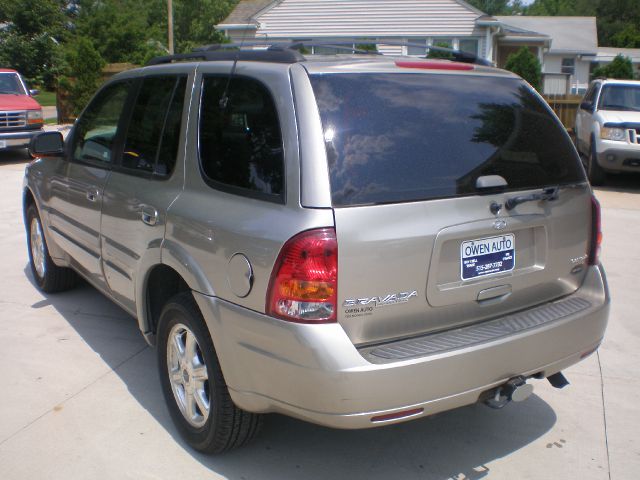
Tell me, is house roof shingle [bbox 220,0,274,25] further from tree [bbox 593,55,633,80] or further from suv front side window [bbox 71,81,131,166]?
suv front side window [bbox 71,81,131,166]

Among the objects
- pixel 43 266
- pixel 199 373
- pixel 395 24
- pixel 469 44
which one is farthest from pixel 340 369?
pixel 395 24

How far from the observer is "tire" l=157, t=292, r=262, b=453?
3350 millimetres

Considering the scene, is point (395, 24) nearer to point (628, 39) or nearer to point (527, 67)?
point (527, 67)

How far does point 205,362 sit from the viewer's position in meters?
3.38

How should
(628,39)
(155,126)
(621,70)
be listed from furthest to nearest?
(628,39) < (621,70) < (155,126)

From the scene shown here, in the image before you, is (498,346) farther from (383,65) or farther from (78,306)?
(78,306)

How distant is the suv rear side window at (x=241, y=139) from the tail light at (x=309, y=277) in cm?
27

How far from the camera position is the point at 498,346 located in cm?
312

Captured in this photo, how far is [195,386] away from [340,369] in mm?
1062

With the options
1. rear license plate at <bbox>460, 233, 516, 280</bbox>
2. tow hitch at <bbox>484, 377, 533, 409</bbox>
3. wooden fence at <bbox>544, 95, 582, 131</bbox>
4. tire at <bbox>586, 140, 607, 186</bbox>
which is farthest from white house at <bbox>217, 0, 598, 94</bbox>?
tow hitch at <bbox>484, 377, 533, 409</bbox>

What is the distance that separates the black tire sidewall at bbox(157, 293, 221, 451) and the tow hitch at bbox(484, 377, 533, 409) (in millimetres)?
1244

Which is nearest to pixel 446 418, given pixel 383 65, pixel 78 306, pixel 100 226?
pixel 383 65

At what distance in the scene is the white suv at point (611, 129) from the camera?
1152cm

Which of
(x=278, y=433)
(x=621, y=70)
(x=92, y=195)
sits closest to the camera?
(x=278, y=433)
